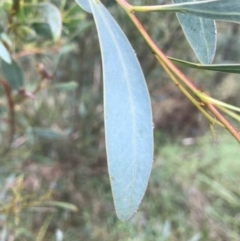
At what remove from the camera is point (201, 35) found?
520 mm

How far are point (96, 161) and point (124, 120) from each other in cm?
81

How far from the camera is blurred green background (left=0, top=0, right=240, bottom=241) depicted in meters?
1.01

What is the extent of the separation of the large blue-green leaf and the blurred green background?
19.0 inches

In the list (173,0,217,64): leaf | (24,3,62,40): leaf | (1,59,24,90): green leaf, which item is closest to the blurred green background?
(1,59,24,90): green leaf

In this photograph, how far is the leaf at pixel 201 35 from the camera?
1.68ft

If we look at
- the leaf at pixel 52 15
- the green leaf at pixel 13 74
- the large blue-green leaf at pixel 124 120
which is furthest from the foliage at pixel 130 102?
the green leaf at pixel 13 74

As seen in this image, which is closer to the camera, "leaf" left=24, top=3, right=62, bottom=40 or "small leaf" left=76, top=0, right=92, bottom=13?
"small leaf" left=76, top=0, right=92, bottom=13

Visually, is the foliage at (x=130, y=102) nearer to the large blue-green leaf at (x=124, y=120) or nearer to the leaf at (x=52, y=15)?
the large blue-green leaf at (x=124, y=120)

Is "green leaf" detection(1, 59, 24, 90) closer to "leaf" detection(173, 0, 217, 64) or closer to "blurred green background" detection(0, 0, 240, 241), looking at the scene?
"blurred green background" detection(0, 0, 240, 241)

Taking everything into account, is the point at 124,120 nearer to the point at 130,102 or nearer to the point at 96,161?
the point at 130,102

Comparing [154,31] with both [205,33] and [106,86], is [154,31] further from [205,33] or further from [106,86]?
[106,86]

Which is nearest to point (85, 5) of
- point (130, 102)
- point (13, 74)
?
point (130, 102)

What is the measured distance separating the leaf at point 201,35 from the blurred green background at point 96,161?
1.49 ft

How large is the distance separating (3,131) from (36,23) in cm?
45
